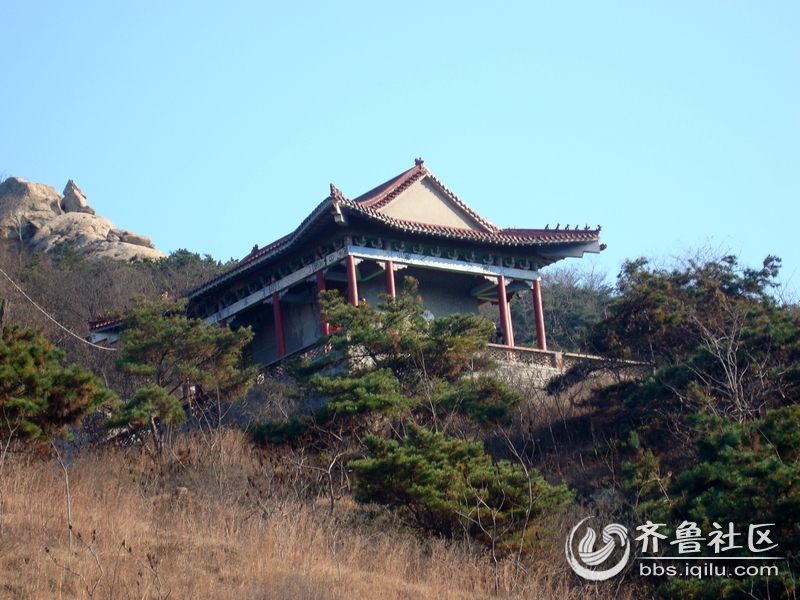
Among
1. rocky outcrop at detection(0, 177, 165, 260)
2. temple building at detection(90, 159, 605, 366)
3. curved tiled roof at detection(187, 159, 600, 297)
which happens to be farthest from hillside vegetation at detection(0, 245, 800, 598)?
rocky outcrop at detection(0, 177, 165, 260)

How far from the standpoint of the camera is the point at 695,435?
37.9 ft

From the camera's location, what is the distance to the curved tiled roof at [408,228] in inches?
675

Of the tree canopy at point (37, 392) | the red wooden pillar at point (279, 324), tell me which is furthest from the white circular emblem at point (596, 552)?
the red wooden pillar at point (279, 324)

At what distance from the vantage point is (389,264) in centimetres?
1822

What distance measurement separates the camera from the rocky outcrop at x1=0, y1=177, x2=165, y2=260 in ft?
127

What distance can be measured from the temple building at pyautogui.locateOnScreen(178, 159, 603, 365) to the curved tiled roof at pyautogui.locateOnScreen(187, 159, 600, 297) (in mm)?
24

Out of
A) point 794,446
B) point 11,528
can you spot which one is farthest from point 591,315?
point 11,528

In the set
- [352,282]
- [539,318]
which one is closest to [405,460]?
[352,282]

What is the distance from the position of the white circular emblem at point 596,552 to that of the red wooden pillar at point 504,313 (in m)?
9.27

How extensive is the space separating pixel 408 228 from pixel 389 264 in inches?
31.7

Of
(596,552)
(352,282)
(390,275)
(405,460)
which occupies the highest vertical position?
(390,275)

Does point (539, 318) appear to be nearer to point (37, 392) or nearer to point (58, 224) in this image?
point (37, 392)

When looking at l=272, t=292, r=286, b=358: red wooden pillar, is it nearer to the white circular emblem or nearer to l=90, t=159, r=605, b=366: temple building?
l=90, t=159, r=605, b=366: temple building

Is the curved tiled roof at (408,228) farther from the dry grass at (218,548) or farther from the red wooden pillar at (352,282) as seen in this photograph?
the dry grass at (218,548)
